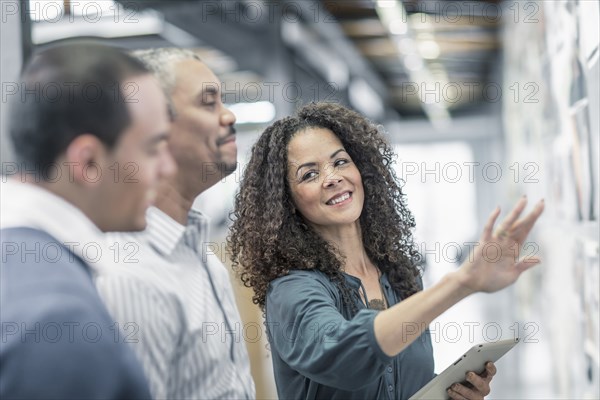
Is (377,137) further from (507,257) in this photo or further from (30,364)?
(30,364)

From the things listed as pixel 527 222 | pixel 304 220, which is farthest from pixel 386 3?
pixel 527 222

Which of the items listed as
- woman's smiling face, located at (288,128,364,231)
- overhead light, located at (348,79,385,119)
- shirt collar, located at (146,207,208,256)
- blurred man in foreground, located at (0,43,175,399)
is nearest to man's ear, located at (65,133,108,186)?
blurred man in foreground, located at (0,43,175,399)

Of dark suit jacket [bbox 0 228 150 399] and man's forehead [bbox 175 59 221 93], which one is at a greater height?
man's forehead [bbox 175 59 221 93]

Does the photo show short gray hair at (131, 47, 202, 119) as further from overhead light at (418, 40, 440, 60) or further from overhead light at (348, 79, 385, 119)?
overhead light at (348, 79, 385, 119)

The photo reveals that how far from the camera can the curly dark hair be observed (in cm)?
204

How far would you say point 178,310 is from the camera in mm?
1553

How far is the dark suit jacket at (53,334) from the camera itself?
1.12 meters

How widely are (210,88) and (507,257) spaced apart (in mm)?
772

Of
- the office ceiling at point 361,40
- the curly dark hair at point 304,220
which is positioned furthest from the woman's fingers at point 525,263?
the office ceiling at point 361,40

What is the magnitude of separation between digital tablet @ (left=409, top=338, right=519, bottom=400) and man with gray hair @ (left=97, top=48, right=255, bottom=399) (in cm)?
42

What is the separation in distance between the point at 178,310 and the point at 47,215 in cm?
41

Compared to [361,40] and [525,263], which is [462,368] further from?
[361,40]

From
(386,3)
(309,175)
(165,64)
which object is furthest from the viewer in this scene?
(386,3)

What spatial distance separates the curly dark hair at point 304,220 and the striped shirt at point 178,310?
0.18 meters
